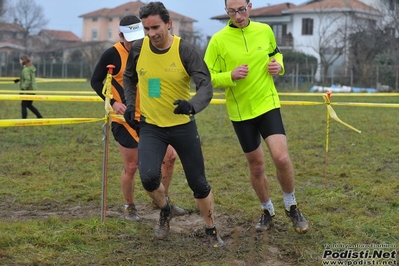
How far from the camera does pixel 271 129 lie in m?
5.59

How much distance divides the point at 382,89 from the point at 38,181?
30.3 metres

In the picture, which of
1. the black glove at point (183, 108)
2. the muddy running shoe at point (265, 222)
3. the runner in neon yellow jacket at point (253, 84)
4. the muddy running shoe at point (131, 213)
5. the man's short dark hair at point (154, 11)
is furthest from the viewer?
the muddy running shoe at point (131, 213)

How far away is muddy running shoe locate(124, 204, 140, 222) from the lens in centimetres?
621

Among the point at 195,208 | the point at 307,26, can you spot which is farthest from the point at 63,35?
the point at 195,208

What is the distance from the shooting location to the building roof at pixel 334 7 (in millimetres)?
54750

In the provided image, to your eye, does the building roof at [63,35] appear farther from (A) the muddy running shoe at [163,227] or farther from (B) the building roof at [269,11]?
(A) the muddy running shoe at [163,227]

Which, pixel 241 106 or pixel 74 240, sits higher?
pixel 241 106

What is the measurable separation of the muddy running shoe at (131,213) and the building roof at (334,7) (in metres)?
50.0

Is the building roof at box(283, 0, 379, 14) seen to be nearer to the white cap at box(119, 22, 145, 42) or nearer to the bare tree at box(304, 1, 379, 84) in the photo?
the bare tree at box(304, 1, 379, 84)

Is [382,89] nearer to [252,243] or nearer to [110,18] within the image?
[252,243]

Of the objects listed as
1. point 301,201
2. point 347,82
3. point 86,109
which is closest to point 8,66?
point 347,82

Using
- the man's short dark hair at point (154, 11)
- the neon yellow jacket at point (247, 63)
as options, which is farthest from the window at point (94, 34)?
the man's short dark hair at point (154, 11)

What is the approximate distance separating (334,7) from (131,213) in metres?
53.8

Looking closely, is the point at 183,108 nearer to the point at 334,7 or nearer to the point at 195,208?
the point at 195,208
